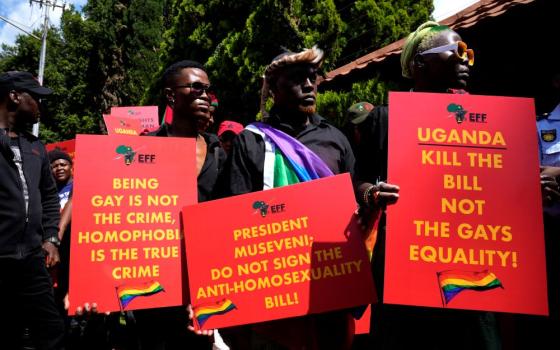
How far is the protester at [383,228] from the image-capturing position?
6.14ft

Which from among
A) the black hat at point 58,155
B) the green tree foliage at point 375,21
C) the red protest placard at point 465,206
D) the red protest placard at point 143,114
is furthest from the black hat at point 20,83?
the green tree foliage at point 375,21

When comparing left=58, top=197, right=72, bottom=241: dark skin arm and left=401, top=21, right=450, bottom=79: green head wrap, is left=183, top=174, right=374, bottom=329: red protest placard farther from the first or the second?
left=58, top=197, right=72, bottom=241: dark skin arm

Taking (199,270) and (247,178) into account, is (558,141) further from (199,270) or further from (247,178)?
(199,270)

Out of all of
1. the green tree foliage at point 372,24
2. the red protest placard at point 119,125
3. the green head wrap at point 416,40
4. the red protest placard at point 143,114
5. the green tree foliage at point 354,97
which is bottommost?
the green head wrap at point 416,40

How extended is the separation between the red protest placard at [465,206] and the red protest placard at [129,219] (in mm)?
1022

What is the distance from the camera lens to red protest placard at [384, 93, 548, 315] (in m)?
1.74

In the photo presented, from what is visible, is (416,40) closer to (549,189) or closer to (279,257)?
(549,189)

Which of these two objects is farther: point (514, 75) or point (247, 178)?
point (514, 75)

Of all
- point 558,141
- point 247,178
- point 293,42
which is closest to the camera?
point 247,178

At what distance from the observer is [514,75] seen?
491cm

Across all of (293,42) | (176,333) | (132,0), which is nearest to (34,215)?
(176,333)

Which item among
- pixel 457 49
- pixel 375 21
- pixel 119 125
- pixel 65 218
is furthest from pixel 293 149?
pixel 375 21

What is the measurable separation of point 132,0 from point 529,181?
24.2 m

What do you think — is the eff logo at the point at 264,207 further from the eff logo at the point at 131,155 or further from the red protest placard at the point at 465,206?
the eff logo at the point at 131,155
